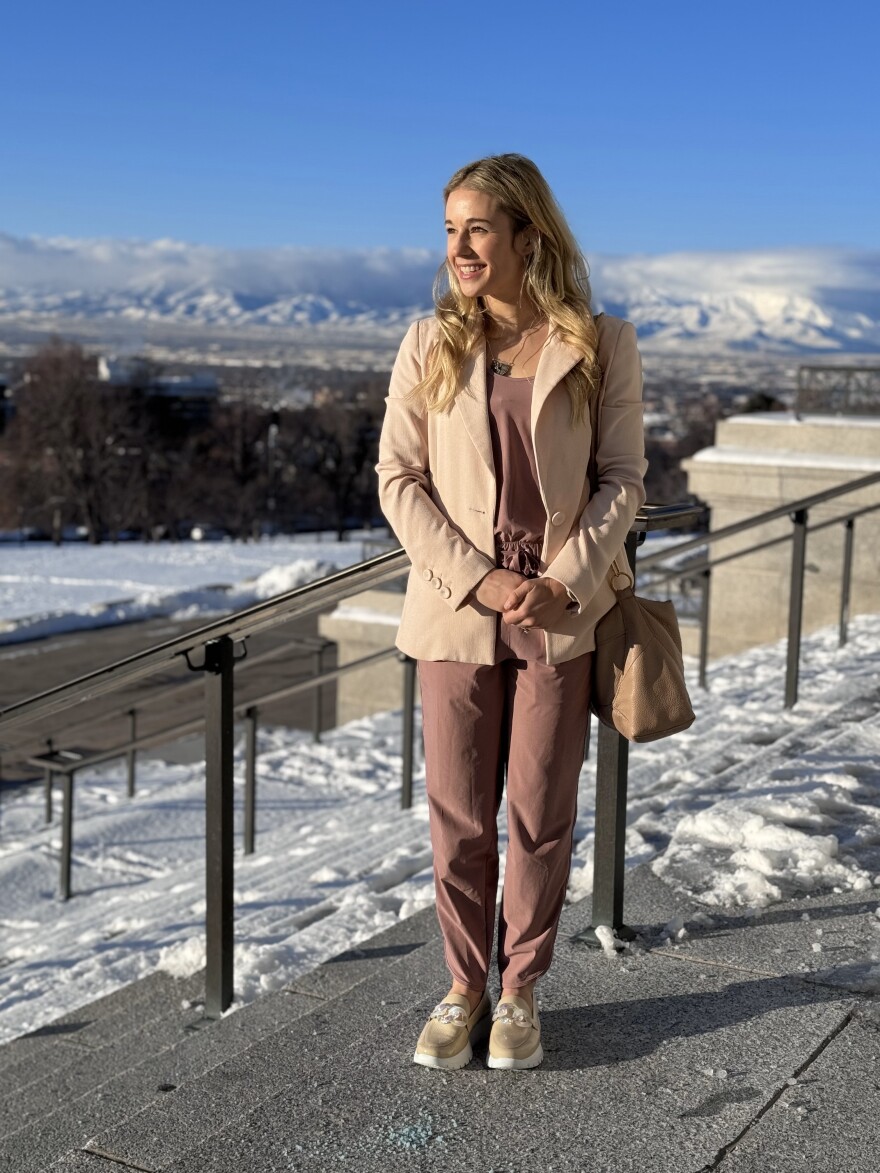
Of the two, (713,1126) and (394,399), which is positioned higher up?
(394,399)

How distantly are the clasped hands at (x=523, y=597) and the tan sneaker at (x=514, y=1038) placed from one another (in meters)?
0.72

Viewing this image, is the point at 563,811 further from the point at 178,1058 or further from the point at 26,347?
the point at 26,347

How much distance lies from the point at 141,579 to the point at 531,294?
2383 centimetres

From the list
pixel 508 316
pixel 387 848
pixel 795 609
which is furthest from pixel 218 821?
pixel 795 609

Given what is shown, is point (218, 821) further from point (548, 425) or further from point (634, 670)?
point (548, 425)

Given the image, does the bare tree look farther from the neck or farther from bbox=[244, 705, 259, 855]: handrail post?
the neck

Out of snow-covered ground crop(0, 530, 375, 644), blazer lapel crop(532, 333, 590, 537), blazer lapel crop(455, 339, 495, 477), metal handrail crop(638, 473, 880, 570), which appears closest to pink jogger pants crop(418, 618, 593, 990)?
blazer lapel crop(532, 333, 590, 537)

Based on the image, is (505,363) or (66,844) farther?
(66,844)

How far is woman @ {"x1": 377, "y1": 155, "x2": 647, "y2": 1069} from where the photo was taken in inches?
96.0

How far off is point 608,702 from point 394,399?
2.25 feet

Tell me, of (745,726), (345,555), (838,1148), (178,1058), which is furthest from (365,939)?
(345,555)

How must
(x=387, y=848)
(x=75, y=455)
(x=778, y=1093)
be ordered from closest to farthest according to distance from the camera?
(x=778, y=1093), (x=387, y=848), (x=75, y=455)

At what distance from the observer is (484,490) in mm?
2465

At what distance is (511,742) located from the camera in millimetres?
2576
